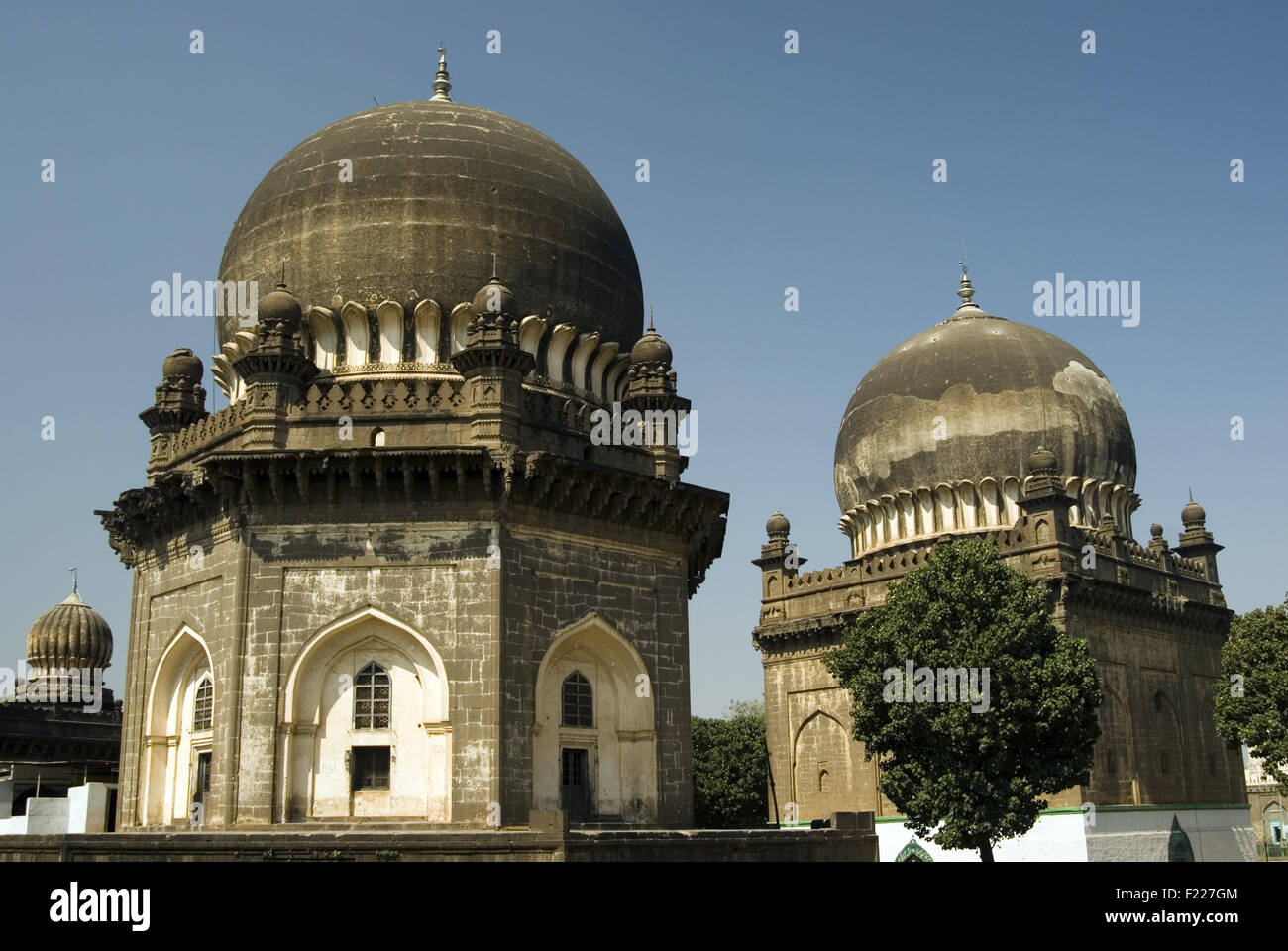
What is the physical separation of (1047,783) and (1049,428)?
51.2ft

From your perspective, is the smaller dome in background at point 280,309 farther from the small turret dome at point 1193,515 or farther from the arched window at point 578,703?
the small turret dome at point 1193,515

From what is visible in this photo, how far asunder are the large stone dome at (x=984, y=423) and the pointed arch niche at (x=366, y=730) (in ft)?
79.5

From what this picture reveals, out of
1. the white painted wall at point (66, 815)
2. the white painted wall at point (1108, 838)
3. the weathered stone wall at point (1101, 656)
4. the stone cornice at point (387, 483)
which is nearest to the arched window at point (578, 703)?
the stone cornice at point (387, 483)

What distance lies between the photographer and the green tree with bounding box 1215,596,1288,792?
32.1 m

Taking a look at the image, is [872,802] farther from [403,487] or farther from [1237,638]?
[403,487]

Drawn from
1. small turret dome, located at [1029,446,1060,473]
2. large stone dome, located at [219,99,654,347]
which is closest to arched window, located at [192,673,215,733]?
large stone dome, located at [219,99,654,347]

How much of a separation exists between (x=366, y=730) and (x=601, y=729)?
4.24m

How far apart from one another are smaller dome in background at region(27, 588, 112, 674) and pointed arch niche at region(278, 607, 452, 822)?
35483 millimetres

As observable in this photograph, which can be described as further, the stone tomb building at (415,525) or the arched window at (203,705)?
the arched window at (203,705)

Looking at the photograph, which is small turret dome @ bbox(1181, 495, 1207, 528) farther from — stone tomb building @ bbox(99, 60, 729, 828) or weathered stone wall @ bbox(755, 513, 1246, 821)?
stone tomb building @ bbox(99, 60, 729, 828)

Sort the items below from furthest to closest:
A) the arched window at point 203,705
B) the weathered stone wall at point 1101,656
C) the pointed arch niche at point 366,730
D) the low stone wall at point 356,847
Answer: the weathered stone wall at point 1101,656
the arched window at point 203,705
the pointed arch niche at point 366,730
the low stone wall at point 356,847

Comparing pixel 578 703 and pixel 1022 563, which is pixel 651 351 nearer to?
pixel 578 703

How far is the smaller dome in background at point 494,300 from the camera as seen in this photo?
73.2 feet

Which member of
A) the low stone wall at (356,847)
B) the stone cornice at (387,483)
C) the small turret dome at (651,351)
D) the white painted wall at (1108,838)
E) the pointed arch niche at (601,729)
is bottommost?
the white painted wall at (1108,838)
